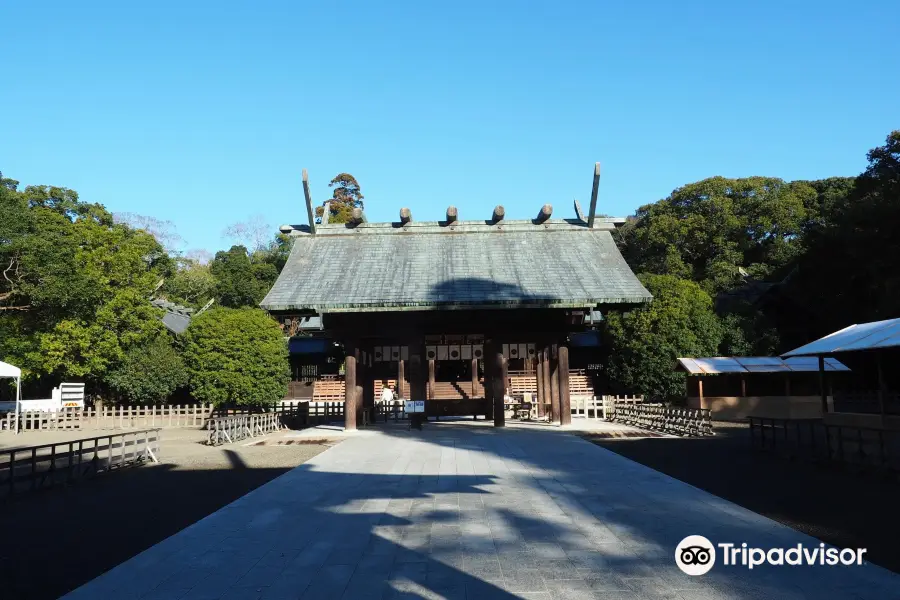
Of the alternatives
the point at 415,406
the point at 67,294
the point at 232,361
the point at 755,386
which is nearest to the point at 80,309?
the point at 67,294

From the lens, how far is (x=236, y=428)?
20156 millimetres

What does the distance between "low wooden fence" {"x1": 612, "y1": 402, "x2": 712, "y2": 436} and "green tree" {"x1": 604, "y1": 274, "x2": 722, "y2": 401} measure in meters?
7.66

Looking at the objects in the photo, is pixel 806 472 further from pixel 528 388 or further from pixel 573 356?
pixel 573 356

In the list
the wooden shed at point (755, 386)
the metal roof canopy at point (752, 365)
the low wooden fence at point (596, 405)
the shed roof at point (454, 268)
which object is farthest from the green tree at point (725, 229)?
the shed roof at point (454, 268)

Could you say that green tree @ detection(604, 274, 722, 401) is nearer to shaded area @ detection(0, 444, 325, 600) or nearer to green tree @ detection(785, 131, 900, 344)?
green tree @ detection(785, 131, 900, 344)

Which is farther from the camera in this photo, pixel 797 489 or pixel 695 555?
pixel 797 489

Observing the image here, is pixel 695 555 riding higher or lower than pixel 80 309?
lower

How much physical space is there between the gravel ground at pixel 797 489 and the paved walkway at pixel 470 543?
1.78ft

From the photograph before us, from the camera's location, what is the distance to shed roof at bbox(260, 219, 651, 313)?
18812mm

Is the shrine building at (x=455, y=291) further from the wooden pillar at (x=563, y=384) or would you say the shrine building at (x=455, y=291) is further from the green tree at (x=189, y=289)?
the green tree at (x=189, y=289)

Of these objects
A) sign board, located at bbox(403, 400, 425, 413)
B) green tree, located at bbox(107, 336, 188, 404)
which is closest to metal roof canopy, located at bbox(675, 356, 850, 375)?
sign board, located at bbox(403, 400, 425, 413)

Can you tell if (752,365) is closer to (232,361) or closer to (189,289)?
(232,361)

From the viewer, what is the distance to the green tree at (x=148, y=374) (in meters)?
30.2

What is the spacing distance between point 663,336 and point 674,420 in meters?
11.8
